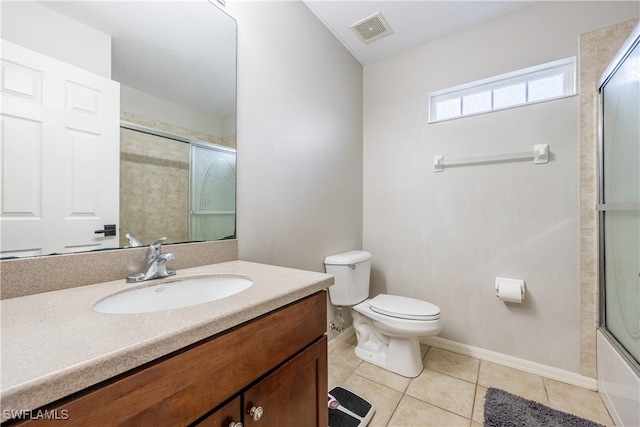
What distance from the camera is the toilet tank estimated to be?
1770 mm

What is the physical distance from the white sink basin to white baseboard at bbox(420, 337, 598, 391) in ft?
5.62

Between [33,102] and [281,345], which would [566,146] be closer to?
[281,345]

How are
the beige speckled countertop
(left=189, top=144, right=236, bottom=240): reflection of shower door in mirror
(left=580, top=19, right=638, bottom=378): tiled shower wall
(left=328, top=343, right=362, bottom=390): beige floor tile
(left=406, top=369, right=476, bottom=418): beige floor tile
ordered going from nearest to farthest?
the beige speckled countertop, (left=189, top=144, right=236, bottom=240): reflection of shower door in mirror, (left=406, top=369, right=476, bottom=418): beige floor tile, (left=580, top=19, right=638, bottom=378): tiled shower wall, (left=328, top=343, right=362, bottom=390): beige floor tile

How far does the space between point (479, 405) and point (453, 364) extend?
0.38m

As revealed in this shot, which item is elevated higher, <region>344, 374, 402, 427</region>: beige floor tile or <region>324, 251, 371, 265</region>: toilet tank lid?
<region>324, 251, 371, 265</region>: toilet tank lid

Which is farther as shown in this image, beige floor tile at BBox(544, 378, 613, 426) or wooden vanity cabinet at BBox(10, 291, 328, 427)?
beige floor tile at BBox(544, 378, 613, 426)

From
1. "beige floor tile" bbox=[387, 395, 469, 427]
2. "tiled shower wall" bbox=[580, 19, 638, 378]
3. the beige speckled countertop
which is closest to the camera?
the beige speckled countertop

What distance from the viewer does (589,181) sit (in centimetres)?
150

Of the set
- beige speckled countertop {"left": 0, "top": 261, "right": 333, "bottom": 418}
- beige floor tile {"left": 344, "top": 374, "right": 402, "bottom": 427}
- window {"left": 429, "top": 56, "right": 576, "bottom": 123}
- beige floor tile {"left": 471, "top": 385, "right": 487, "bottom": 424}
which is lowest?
beige floor tile {"left": 344, "top": 374, "right": 402, "bottom": 427}

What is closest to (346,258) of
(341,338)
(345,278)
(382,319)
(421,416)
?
(345,278)

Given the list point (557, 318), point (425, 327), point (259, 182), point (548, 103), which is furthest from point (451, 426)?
point (548, 103)

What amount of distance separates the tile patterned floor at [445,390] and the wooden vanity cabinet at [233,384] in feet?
2.17

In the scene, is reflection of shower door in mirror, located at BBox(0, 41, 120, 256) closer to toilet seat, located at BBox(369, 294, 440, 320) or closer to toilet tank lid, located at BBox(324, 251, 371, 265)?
toilet tank lid, located at BBox(324, 251, 371, 265)

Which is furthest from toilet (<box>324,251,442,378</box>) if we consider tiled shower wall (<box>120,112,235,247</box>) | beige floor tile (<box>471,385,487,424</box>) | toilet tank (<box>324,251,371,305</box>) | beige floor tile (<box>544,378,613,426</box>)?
tiled shower wall (<box>120,112,235,247</box>)
